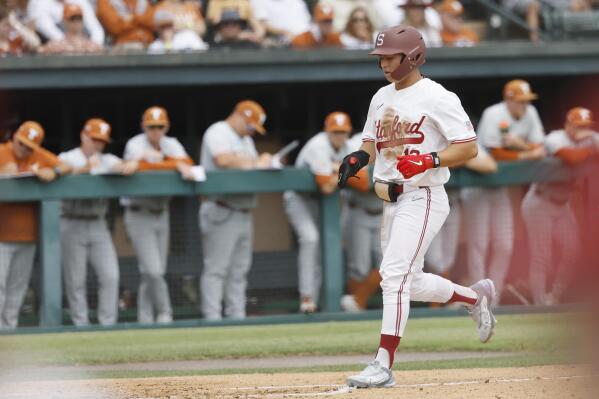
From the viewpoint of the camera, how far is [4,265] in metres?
10.7

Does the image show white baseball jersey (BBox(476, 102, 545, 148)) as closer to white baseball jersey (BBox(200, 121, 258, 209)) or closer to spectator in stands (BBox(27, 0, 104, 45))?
white baseball jersey (BBox(200, 121, 258, 209))

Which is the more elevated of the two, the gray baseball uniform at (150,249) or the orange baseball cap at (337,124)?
the orange baseball cap at (337,124)

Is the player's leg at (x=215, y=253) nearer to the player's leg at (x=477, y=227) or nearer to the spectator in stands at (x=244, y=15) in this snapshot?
the player's leg at (x=477, y=227)

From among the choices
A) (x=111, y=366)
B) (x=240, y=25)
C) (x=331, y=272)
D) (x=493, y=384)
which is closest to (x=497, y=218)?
(x=331, y=272)

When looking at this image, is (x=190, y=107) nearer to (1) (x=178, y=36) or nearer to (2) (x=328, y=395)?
(1) (x=178, y=36)

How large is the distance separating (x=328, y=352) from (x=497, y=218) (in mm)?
3279

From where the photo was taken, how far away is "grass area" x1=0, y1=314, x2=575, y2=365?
917 cm

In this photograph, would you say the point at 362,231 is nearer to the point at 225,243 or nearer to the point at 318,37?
the point at 225,243

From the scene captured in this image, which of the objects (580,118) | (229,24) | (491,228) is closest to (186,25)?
(229,24)

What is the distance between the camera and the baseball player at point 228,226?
1117 cm

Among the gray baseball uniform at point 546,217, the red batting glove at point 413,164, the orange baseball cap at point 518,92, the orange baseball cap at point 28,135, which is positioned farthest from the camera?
the orange baseball cap at point 518,92

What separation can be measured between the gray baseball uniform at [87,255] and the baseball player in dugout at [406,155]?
4.71m

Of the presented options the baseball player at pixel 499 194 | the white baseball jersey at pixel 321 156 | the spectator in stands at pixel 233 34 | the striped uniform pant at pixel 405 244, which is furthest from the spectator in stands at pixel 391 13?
the striped uniform pant at pixel 405 244

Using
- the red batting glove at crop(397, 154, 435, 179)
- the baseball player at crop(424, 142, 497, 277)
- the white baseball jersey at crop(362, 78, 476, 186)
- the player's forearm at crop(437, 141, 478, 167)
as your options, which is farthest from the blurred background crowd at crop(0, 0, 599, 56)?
the red batting glove at crop(397, 154, 435, 179)
